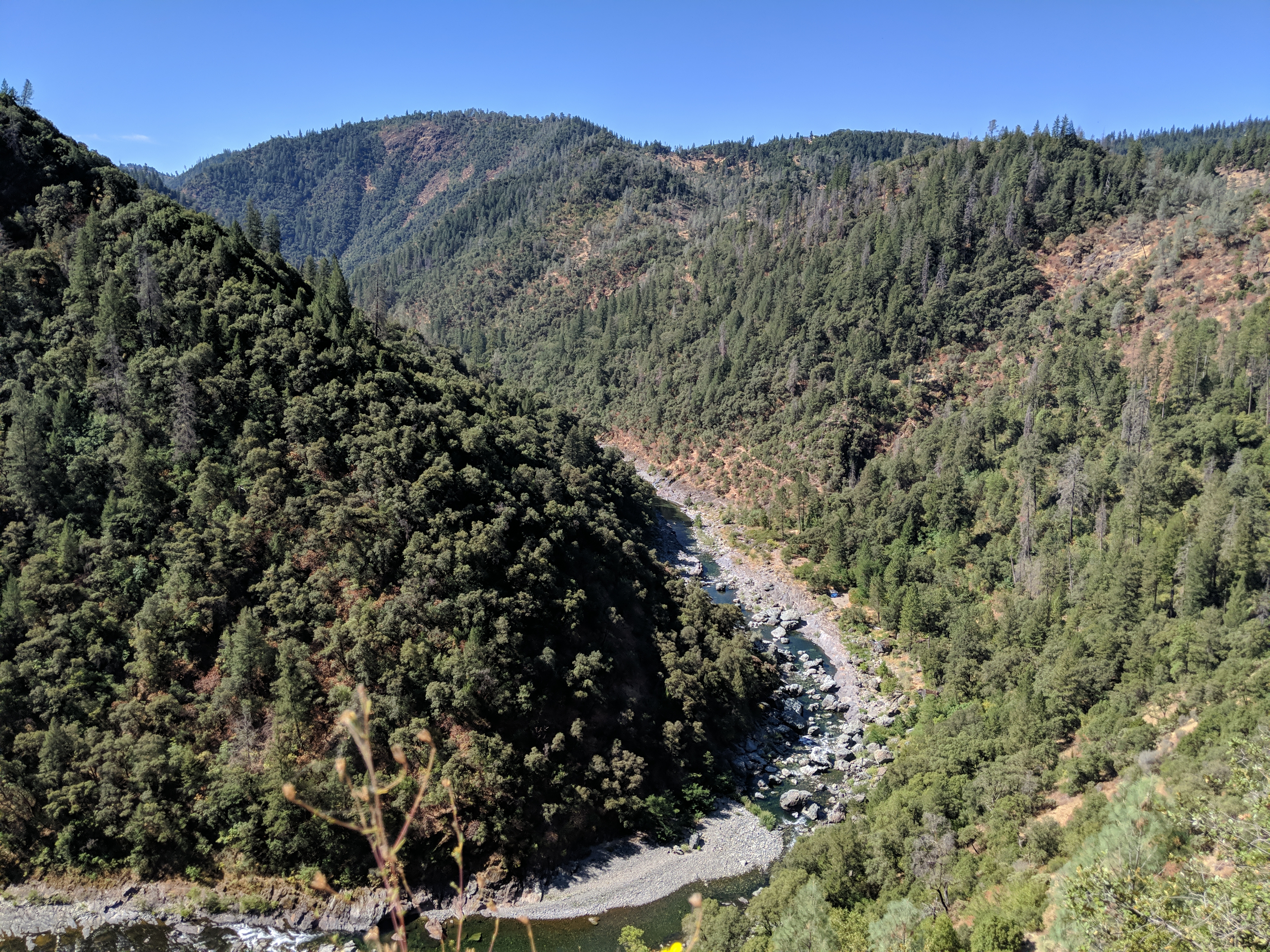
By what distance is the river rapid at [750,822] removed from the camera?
42.4 m

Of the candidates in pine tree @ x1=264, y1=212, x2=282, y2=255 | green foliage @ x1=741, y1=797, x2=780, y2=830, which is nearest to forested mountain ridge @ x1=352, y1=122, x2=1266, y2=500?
pine tree @ x1=264, y1=212, x2=282, y2=255

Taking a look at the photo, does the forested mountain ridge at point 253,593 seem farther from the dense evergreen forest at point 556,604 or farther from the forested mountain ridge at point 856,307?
the forested mountain ridge at point 856,307

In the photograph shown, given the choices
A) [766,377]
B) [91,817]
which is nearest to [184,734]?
[91,817]

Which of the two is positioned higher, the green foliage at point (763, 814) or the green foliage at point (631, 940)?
the green foliage at point (763, 814)

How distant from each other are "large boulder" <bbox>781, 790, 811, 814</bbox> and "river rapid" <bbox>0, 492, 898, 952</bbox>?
7 centimetres

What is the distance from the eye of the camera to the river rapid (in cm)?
4238

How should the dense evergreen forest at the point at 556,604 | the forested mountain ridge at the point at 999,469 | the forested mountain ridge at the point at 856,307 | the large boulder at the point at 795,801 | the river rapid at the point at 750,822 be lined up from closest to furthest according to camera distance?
1. the forested mountain ridge at the point at 999,469
2. the dense evergreen forest at the point at 556,604
3. the river rapid at the point at 750,822
4. the large boulder at the point at 795,801
5. the forested mountain ridge at the point at 856,307

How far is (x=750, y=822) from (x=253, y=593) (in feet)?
123

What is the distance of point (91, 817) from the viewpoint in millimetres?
44750

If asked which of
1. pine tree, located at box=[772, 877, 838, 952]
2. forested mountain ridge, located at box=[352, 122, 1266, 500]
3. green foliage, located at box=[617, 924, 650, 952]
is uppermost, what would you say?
forested mountain ridge, located at box=[352, 122, 1266, 500]

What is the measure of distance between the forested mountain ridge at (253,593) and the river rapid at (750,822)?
295cm

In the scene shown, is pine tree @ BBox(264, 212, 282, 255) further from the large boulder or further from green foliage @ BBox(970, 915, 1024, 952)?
green foliage @ BBox(970, 915, 1024, 952)

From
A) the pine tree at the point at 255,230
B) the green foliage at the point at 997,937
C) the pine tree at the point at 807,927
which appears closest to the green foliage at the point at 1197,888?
the green foliage at the point at 997,937

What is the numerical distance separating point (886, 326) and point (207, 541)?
9922 centimetres
